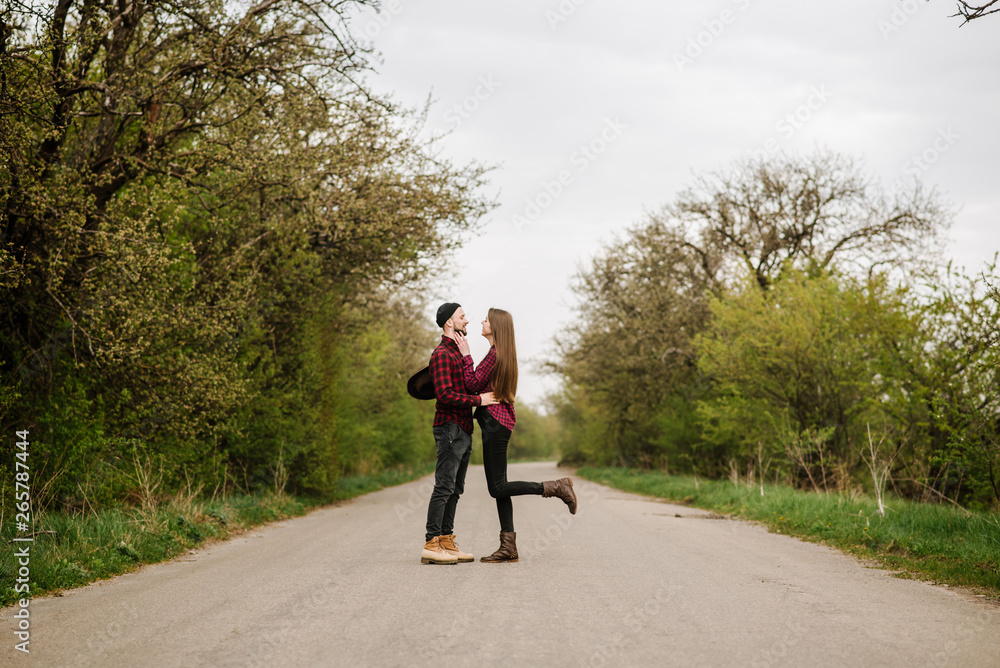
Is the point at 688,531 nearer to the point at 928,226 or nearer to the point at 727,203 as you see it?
the point at 727,203

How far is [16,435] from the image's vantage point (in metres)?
8.79

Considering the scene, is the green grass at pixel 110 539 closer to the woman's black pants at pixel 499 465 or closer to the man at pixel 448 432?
the man at pixel 448 432

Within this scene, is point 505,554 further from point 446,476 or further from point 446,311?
point 446,311

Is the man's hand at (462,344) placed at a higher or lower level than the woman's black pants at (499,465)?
higher

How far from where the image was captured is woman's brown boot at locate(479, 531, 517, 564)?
23.5 ft

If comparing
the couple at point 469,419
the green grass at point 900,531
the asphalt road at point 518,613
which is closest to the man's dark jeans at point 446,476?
the couple at point 469,419

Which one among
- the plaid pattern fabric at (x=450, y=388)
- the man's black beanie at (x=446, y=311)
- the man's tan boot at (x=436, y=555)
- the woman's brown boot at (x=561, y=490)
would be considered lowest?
the man's tan boot at (x=436, y=555)

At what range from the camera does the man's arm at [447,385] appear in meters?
7.03

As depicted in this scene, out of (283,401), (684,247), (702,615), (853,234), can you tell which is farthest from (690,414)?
(702,615)

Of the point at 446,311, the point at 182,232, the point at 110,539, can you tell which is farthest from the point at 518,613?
the point at 182,232

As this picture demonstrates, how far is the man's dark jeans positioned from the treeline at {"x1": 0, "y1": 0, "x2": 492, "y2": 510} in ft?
12.1

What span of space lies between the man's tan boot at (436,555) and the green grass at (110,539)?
2.74 m

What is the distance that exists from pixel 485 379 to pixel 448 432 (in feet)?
1.94

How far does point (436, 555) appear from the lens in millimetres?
6969
